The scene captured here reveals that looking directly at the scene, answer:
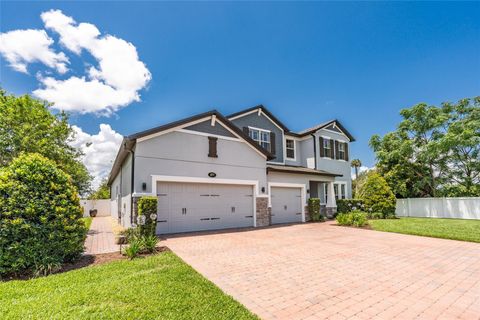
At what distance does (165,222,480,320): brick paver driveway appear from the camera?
3.87 metres

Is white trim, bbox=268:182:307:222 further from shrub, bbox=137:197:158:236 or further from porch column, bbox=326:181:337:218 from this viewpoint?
shrub, bbox=137:197:158:236

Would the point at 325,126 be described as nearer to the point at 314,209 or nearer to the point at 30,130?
the point at 314,209

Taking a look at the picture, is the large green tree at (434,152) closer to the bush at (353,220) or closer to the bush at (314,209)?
the bush at (314,209)

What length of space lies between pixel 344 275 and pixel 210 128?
906 centimetres

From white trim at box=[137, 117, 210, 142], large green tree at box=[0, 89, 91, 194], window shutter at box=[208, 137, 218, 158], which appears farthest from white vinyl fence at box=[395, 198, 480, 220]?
large green tree at box=[0, 89, 91, 194]

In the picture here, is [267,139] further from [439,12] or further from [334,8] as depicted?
[439,12]

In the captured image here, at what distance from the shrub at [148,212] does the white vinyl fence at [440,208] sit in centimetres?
2113

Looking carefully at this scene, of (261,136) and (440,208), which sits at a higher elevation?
(261,136)

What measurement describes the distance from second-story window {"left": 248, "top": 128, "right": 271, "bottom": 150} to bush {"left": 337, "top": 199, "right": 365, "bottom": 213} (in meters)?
7.16

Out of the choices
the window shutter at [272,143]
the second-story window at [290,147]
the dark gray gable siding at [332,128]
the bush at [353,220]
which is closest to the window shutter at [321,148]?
the dark gray gable siding at [332,128]

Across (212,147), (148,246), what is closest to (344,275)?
(148,246)

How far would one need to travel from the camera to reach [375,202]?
696 inches

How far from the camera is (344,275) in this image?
5.43m

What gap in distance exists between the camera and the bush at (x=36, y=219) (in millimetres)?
5520
